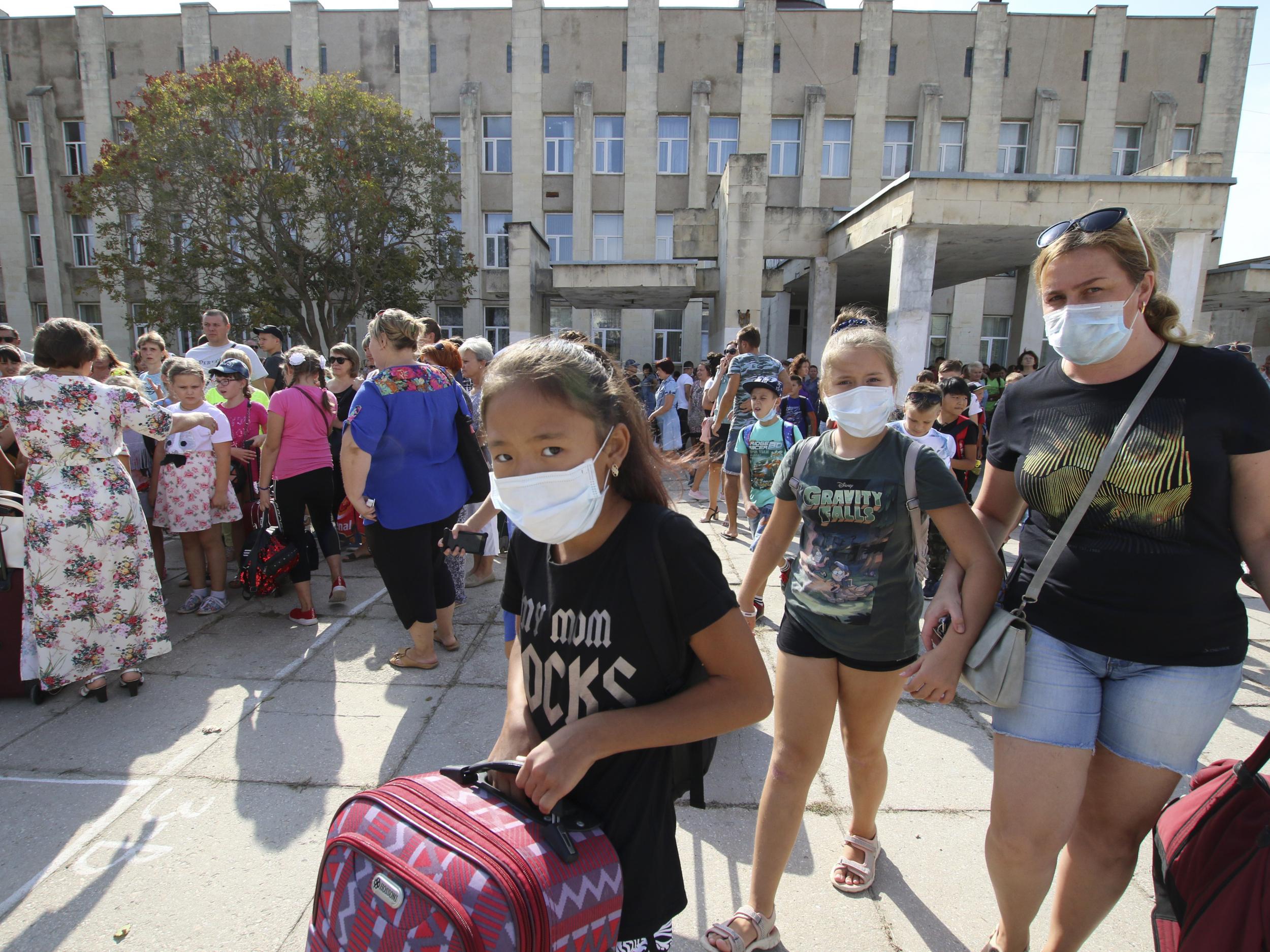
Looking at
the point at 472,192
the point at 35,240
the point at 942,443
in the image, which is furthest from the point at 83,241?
the point at 942,443

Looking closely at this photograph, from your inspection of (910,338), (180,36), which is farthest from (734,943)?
(180,36)

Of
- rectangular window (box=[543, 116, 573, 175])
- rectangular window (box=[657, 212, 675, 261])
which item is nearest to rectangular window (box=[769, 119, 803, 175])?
rectangular window (box=[657, 212, 675, 261])

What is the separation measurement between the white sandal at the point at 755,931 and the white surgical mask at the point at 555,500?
1.50m

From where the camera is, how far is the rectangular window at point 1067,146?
25484 millimetres

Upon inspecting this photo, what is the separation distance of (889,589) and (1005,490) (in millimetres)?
459

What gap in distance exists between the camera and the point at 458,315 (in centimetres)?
2620

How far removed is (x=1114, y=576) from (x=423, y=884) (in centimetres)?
169

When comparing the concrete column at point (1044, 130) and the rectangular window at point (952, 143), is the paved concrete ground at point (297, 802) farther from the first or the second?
the concrete column at point (1044, 130)

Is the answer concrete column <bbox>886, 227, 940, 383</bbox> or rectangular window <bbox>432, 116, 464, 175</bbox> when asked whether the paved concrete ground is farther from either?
rectangular window <bbox>432, 116, 464, 175</bbox>

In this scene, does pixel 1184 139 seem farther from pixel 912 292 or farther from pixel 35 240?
pixel 35 240

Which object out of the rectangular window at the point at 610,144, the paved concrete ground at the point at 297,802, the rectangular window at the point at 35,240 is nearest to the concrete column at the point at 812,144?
the rectangular window at the point at 610,144

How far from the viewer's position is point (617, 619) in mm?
1346

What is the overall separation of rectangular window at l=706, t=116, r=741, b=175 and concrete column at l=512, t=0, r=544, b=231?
630 cm

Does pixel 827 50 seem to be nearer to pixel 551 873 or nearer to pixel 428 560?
pixel 428 560
